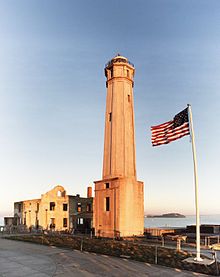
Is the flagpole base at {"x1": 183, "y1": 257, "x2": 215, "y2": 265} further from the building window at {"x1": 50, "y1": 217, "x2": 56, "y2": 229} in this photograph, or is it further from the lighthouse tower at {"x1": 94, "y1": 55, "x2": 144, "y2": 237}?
the building window at {"x1": 50, "y1": 217, "x2": 56, "y2": 229}

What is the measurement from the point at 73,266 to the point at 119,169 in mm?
17638

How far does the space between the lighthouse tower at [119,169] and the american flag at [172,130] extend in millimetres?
12708

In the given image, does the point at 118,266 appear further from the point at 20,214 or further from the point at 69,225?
the point at 20,214

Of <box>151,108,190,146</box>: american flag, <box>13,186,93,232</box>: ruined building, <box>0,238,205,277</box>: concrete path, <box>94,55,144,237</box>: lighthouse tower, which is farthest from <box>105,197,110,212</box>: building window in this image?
<box>151,108,190,146</box>: american flag

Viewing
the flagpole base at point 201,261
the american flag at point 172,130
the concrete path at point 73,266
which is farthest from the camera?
the american flag at point 172,130

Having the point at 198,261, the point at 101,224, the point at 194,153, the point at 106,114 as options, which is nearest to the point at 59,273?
the point at 198,261

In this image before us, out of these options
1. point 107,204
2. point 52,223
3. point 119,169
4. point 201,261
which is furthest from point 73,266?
point 52,223

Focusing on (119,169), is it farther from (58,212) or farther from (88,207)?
(88,207)

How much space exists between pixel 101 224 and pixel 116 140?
997 centimetres

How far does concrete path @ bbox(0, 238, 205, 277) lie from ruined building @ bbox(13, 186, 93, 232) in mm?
25725

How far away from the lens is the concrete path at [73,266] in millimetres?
15125

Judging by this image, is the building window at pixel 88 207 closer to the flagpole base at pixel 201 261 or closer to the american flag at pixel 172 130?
the american flag at pixel 172 130

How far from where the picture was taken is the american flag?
1989 centimetres

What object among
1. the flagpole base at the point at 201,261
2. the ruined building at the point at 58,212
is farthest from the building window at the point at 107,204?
the flagpole base at the point at 201,261
